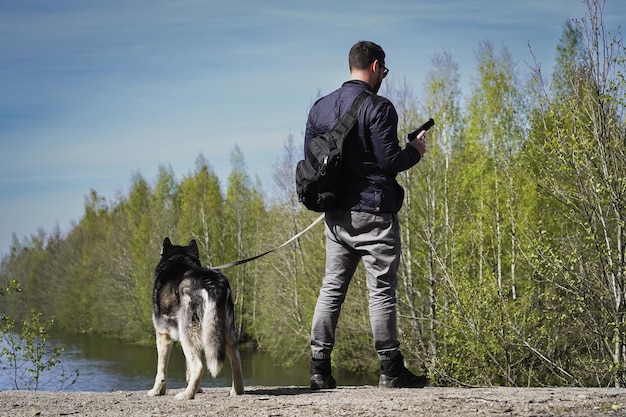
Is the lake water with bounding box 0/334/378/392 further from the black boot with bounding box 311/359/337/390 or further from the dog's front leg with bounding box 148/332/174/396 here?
the black boot with bounding box 311/359/337/390

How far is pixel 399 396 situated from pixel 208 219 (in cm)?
4653

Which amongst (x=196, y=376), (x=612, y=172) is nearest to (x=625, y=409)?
(x=196, y=376)

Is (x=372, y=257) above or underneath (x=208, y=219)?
underneath

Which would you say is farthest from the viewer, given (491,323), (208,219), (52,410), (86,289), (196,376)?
(86,289)

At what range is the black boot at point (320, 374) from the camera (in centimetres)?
660

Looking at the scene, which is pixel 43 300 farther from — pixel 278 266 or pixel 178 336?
pixel 178 336

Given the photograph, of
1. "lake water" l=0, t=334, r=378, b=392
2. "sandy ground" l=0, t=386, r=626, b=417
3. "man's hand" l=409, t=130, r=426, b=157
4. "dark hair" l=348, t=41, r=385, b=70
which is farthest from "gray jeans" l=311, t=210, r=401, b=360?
"lake water" l=0, t=334, r=378, b=392

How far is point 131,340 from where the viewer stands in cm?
5244

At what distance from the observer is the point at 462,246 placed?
77.7ft

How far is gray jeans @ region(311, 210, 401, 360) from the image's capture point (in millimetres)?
6293

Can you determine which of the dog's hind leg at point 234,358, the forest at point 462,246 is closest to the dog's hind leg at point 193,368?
the dog's hind leg at point 234,358

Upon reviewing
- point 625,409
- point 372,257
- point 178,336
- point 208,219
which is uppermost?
point 208,219

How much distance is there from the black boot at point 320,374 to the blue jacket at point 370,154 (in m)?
1.29

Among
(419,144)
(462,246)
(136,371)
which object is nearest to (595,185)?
(419,144)
